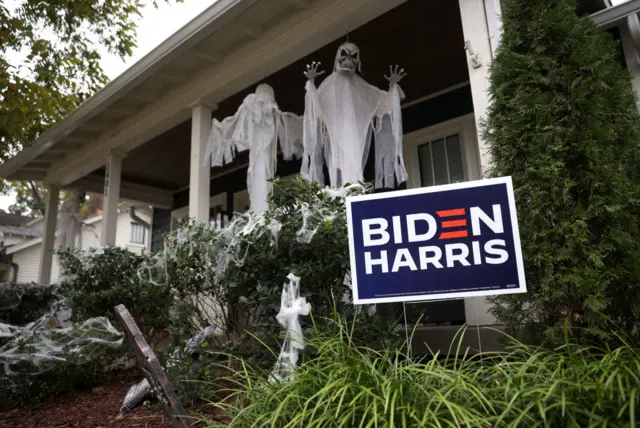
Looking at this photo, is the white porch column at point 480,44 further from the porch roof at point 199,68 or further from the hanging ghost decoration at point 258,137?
the hanging ghost decoration at point 258,137

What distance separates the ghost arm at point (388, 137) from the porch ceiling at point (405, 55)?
29.8 inches

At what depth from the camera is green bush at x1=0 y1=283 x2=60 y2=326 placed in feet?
20.5

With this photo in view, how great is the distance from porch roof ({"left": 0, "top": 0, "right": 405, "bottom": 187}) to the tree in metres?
0.51

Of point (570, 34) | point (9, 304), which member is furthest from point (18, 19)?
point (570, 34)

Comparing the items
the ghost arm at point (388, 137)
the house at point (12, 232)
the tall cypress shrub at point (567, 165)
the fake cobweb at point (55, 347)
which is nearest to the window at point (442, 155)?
the ghost arm at point (388, 137)

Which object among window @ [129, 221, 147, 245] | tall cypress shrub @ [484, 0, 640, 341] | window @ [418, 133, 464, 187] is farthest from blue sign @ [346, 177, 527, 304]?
window @ [129, 221, 147, 245]

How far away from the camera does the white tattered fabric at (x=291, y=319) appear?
8.84 feet

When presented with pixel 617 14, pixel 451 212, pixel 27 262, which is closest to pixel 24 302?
pixel 451 212

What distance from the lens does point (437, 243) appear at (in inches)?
98.2

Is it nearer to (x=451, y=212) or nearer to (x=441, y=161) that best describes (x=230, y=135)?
(x=441, y=161)

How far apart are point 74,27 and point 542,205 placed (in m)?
8.19

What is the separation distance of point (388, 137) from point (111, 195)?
4.66m

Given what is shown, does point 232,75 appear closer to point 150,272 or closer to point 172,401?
point 150,272

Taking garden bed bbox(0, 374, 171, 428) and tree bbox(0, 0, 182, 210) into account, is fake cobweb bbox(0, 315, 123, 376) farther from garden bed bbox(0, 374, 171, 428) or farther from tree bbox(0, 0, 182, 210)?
tree bbox(0, 0, 182, 210)
